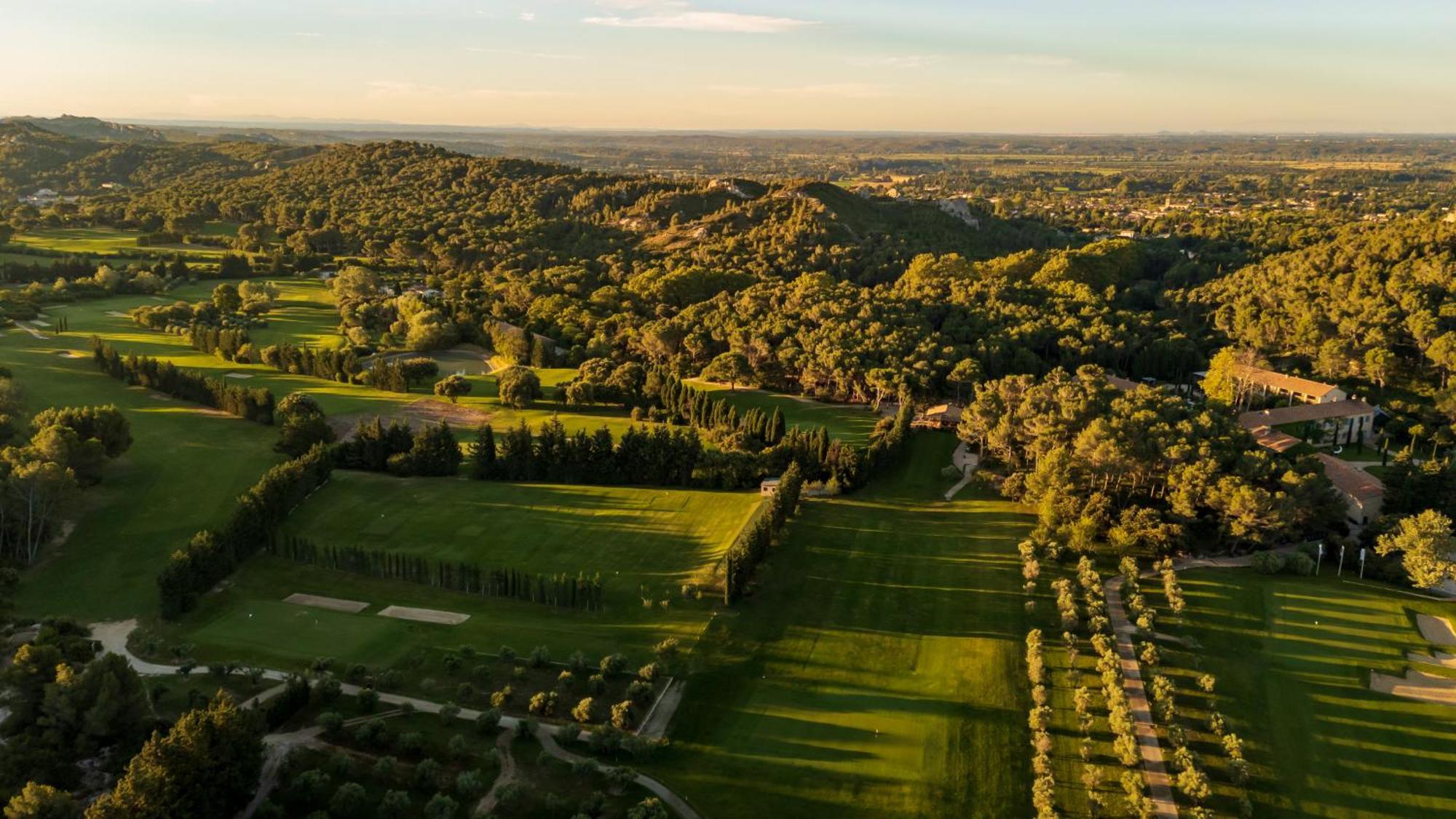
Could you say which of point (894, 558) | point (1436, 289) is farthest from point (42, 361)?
point (1436, 289)

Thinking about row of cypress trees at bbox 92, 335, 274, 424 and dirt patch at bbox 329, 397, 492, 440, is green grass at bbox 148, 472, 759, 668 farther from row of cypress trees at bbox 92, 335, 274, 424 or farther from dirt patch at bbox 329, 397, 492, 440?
row of cypress trees at bbox 92, 335, 274, 424

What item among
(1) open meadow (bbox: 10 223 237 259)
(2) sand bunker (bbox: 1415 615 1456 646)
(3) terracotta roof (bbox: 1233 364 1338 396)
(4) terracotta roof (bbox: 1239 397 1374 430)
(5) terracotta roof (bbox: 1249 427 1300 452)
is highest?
(1) open meadow (bbox: 10 223 237 259)

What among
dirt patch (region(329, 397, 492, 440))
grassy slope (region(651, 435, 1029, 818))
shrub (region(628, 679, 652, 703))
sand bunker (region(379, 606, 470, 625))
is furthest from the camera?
dirt patch (region(329, 397, 492, 440))

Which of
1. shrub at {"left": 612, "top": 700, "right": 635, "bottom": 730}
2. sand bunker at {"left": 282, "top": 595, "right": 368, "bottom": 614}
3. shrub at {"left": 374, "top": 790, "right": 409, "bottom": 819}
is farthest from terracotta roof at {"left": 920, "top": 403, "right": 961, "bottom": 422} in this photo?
shrub at {"left": 374, "top": 790, "right": 409, "bottom": 819}

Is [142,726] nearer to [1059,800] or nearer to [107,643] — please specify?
[107,643]

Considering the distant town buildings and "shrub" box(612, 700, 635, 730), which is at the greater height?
the distant town buildings

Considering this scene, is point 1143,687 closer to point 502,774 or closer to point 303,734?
point 502,774
